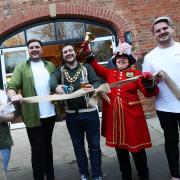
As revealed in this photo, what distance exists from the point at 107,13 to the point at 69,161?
14.4 ft

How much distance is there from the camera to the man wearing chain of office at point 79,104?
449 centimetres

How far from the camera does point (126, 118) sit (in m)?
4.46

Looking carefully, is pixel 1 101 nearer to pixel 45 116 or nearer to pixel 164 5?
pixel 45 116

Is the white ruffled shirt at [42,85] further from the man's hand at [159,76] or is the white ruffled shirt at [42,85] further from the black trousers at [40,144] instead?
the man's hand at [159,76]

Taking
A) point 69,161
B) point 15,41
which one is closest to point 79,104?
point 69,161

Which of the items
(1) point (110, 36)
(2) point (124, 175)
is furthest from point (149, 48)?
(2) point (124, 175)

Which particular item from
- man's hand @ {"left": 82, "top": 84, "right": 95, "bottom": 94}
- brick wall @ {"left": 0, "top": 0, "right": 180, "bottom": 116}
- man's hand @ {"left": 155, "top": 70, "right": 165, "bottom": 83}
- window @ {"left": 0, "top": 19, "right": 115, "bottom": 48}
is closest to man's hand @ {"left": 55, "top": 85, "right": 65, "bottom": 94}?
man's hand @ {"left": 82, "top": 84, "right": 95, "bottom": 94}

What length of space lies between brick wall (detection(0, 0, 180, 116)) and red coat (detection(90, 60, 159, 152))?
4.89m

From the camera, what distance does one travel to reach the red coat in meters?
4.46

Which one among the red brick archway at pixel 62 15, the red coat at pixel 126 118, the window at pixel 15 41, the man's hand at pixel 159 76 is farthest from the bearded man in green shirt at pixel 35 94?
→ the window at pixel 15 41

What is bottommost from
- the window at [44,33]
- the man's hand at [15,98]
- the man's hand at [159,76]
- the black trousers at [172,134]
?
the black trousers at [172,134]

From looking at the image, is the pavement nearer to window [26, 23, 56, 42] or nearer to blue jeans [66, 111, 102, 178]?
blue jeans [66, 111, 102, 178]

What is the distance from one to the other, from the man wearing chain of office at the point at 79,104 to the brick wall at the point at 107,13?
4.89 m

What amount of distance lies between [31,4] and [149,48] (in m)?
2.96
